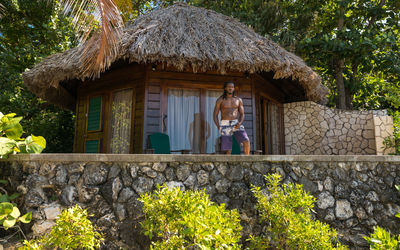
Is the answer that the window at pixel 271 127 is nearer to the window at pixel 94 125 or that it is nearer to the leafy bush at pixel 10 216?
the window at pixel 94 125

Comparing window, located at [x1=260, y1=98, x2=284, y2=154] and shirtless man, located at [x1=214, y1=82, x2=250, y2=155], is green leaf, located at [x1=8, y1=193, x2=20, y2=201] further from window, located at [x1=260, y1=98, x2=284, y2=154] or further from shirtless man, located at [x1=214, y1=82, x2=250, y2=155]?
window, located at [x1=260, y1=98, x2=284, y2=154]

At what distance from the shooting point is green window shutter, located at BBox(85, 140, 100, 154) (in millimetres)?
6363

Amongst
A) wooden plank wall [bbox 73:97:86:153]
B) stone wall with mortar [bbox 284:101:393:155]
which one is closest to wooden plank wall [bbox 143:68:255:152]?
wooden plank wall [bbox 73:97:86:153]

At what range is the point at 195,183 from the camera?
3016mm

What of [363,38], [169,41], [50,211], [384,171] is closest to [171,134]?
[169,41]

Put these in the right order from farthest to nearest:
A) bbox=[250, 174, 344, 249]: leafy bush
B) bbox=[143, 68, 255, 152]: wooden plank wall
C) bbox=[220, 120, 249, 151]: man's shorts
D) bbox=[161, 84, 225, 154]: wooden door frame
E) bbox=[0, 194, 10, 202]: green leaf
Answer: bbox=[161, 84, 225, 154]: wooden door frame → bbox=[143, 68, 255, 152]: wooden plank wall → bbox=[220, 120, 249, 151]: man's shorts → bbox=[0, 194, 10, 202]: green leaf → bbox=[250, 174, 344, 249]: leafy bush

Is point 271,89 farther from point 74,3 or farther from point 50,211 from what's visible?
point 50,211

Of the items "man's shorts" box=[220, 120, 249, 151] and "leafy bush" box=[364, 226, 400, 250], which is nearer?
"leafy bush" box=[364, 226, 400, 250]

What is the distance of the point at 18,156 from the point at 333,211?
3.45 metres

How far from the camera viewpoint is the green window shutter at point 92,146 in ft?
20.9

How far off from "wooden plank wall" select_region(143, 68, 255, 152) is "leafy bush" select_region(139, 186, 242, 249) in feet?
10.9

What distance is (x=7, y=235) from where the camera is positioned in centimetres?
277

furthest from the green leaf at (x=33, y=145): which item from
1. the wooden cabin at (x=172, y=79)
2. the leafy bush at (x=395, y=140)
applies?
the leafy bush at (x=395, y=140)

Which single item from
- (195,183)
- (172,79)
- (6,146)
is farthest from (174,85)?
(6,146)
